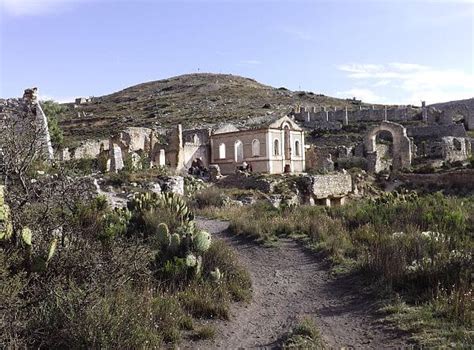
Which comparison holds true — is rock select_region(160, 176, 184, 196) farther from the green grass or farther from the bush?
the green grass

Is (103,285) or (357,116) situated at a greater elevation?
(357,116)

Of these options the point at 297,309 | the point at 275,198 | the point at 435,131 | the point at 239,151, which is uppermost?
the point at 435,131

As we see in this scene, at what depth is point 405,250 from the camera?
29.7 ft

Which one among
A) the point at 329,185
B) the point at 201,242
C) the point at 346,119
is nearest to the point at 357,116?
the point at 346,119

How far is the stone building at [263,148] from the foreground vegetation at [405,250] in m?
18.1

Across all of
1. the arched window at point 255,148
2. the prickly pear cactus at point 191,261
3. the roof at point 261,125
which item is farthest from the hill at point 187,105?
the prickly pear cactus at point 191,261

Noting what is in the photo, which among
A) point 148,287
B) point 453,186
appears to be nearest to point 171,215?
point 148,287

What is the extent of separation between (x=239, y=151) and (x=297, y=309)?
2962 centimetres

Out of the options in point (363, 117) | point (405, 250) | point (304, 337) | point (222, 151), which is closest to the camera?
point (304, 337)

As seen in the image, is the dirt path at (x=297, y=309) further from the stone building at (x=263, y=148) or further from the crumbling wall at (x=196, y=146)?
the crumbling wall at (x=196, y=146)

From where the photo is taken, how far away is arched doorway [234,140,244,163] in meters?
36.3

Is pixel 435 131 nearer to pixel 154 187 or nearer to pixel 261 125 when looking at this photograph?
pixel 261 125

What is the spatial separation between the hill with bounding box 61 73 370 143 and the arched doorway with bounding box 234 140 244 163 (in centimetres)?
1724

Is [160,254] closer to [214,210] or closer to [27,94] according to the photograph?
[214,210]
